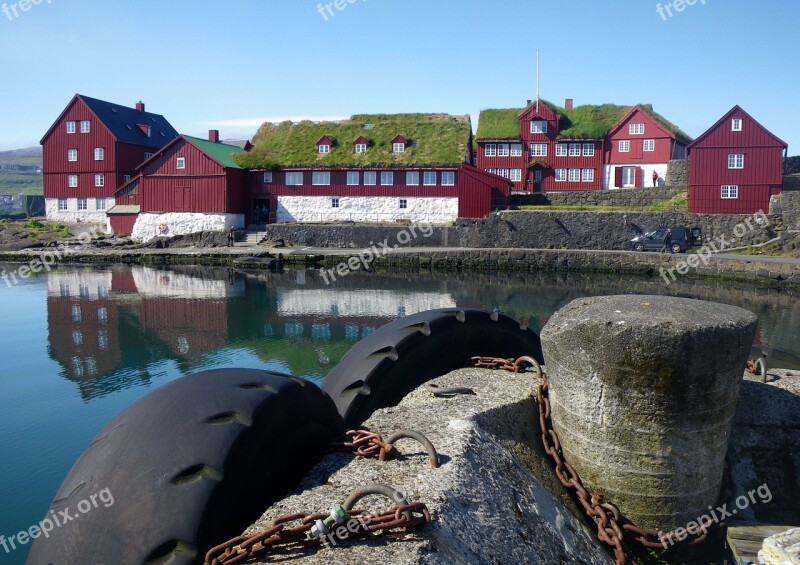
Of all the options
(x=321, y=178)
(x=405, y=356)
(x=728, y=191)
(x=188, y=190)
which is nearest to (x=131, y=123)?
(x=188, y=190)

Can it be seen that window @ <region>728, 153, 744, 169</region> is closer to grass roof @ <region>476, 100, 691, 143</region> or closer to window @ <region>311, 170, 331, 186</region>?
grass roof @ <region>476, 100, 691, 143</region>

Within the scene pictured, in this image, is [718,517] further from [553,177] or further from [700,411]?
[553,177]

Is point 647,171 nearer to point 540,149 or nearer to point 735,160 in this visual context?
point 540,149

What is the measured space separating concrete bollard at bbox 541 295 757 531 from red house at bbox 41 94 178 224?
178ft

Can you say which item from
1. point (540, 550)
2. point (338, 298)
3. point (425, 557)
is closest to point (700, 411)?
point (540, 550)

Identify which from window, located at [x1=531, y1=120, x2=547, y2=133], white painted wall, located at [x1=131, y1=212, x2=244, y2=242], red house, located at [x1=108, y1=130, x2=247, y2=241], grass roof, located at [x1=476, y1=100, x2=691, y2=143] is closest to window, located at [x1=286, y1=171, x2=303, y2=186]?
red house, located at [x1=108, y1=130, x2=247, y2=241]

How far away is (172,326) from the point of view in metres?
19.9

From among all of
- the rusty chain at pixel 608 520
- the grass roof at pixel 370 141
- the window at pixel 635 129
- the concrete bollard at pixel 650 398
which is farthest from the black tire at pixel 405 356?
the window at pixel 635 129

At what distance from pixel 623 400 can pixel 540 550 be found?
1.06 m

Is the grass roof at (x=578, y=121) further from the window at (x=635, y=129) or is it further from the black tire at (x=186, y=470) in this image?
the black tire at (x=186, y=470)

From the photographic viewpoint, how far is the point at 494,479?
12.0ft

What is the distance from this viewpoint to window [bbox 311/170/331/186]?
45.6m

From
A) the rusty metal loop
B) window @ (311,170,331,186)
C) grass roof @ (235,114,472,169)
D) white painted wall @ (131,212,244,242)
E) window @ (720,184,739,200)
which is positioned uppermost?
grass roof @ (235,114,472,169)

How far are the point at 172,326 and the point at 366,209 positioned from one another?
26.5 m
